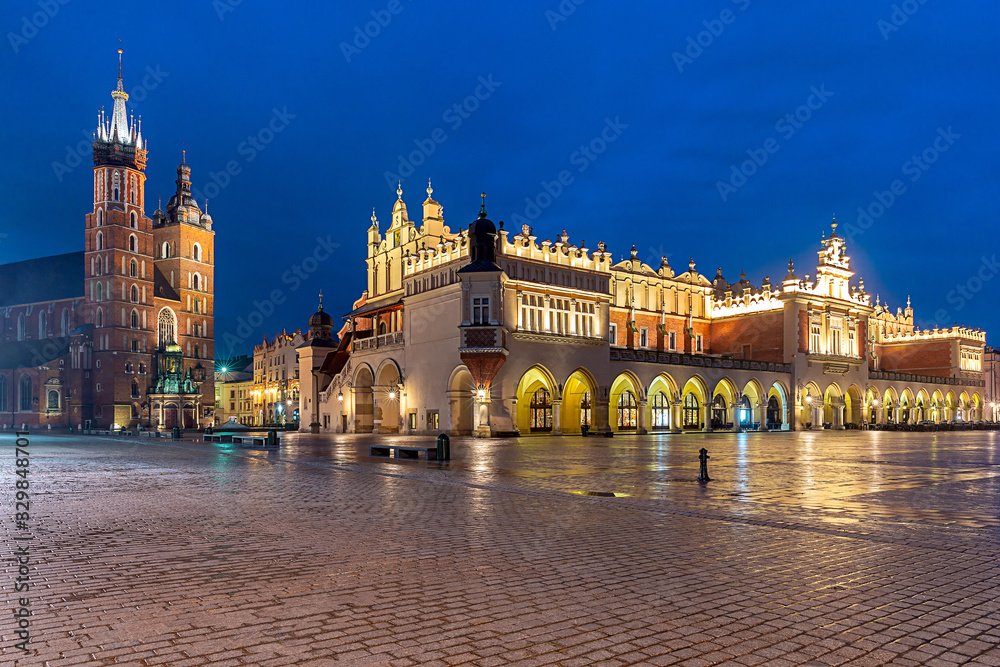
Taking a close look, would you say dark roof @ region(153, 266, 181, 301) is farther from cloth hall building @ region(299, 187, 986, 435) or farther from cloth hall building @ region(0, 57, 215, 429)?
cloth hall building @ region(299, 187, 986, 435)

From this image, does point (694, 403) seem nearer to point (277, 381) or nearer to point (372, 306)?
point (372, 306)

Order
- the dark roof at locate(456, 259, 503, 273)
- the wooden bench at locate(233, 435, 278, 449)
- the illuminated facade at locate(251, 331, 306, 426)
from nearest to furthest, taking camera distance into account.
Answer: the wooden bench at locate(233, 435, 278, 449) < the dark roof at locate(456, 259, 503, 273) < the illuminated facade at locate(251, 331, 306, 426)

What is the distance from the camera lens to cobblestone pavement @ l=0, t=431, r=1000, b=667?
5.23 metres

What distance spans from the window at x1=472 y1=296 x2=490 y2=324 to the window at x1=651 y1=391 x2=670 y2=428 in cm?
1756

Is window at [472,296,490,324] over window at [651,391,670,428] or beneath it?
over

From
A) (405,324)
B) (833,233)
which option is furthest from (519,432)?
(833,233)

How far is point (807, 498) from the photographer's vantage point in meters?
13.8

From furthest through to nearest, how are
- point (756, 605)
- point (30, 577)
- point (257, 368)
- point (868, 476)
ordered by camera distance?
point (257, 368)
point (868, 476)
point (30, 577)
point (756, 605)

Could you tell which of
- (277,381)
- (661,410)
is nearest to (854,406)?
(661,410)

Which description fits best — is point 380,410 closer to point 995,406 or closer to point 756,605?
point 756,605

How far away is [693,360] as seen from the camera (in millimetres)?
57562

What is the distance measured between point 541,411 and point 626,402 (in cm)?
779

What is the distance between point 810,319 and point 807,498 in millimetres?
56825

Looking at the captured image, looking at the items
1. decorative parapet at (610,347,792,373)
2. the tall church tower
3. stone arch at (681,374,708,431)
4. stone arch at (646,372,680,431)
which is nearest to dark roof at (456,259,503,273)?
decorative parapet at (610,347,792,373)
